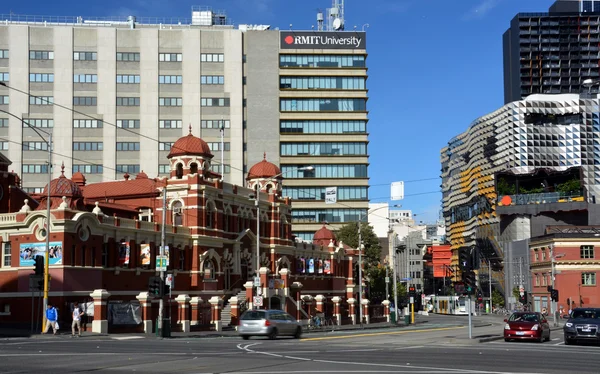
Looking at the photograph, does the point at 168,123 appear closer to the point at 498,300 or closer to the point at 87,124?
the point at 87,124

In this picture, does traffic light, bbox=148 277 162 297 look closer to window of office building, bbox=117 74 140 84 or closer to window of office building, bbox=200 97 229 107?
window of office building, bbox=200 97 229 107

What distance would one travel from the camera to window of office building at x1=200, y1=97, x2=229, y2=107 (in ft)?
391

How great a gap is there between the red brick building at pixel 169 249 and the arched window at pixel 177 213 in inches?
3.8

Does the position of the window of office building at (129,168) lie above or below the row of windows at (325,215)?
above

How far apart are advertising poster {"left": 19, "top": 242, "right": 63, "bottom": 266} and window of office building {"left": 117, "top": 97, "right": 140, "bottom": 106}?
63.7 m

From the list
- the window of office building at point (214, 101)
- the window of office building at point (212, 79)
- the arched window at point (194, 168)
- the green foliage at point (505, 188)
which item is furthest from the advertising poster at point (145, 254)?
the green foliage at point (505, 188)

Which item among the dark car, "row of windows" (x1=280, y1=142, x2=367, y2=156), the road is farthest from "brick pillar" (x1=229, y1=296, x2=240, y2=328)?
"row of windows" (x1=280, y1=142, x2=367, y2=156)

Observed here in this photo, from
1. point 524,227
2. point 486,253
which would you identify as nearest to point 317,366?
point 524,227

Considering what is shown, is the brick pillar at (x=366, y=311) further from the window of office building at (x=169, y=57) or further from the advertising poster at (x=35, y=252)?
the window of office building at (x=169, y=57)

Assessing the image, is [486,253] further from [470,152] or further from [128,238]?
[128,238]

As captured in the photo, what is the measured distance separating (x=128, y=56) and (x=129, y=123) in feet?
30.2

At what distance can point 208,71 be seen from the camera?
11944 centimetres

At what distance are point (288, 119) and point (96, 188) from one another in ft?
165

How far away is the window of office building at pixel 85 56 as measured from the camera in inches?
4587
